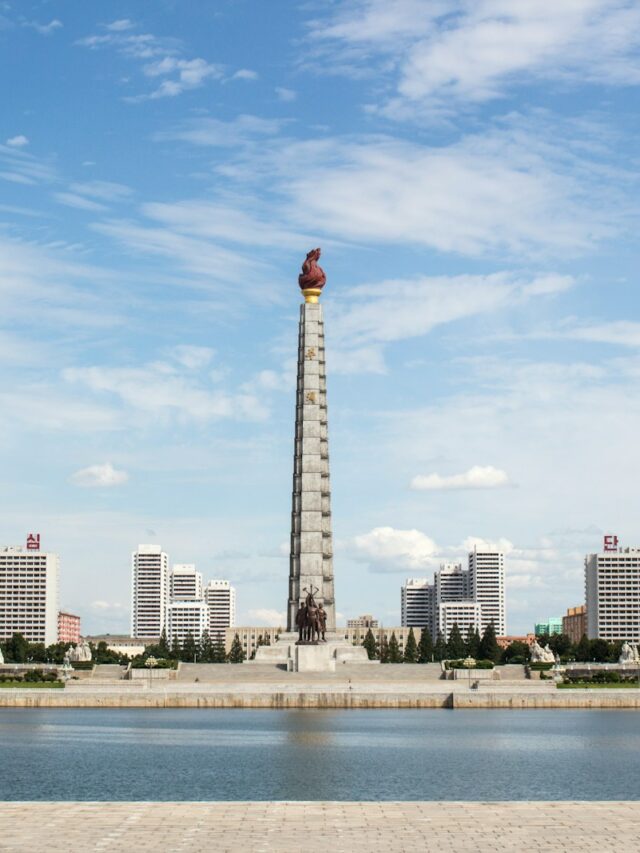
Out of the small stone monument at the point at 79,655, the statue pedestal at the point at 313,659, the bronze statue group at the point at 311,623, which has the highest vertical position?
the bronze statue group at the point at 311,623

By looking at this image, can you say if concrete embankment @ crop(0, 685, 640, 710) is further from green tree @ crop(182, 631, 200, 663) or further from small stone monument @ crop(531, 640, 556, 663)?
green tree @ crop(182, 631, 200, 663)

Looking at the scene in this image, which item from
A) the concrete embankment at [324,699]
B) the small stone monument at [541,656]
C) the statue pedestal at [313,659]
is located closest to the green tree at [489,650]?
the small stone monument at [541,656]

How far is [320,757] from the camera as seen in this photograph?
3947cm

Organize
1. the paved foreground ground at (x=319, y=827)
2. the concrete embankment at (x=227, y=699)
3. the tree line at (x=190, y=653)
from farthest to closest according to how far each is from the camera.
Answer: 1. the tree line at (x=190, y=653)
2. the concrete embankment at (x=227, y=699)
3. the paved foreground ground at (x=319, y=827)

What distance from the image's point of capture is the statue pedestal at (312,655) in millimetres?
84250

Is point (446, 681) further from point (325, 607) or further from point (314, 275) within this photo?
point (314, 275)

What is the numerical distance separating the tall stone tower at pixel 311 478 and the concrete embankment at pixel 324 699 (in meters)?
23.6

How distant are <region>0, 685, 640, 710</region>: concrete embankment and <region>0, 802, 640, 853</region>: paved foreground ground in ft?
152

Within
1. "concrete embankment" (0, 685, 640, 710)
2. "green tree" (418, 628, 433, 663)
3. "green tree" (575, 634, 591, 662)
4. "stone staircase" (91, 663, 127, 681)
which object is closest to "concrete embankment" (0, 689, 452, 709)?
→ "concrete embankment" (0, 685, 640, 710)

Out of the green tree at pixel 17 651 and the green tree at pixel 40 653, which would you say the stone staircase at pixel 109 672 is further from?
the green tree at pixel 17 651

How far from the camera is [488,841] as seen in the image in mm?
19219

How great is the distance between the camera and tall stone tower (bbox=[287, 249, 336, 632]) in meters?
94.6

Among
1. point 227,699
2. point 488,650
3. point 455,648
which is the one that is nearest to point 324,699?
point 227,699

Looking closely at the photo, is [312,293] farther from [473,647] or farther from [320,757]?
[320,757]
